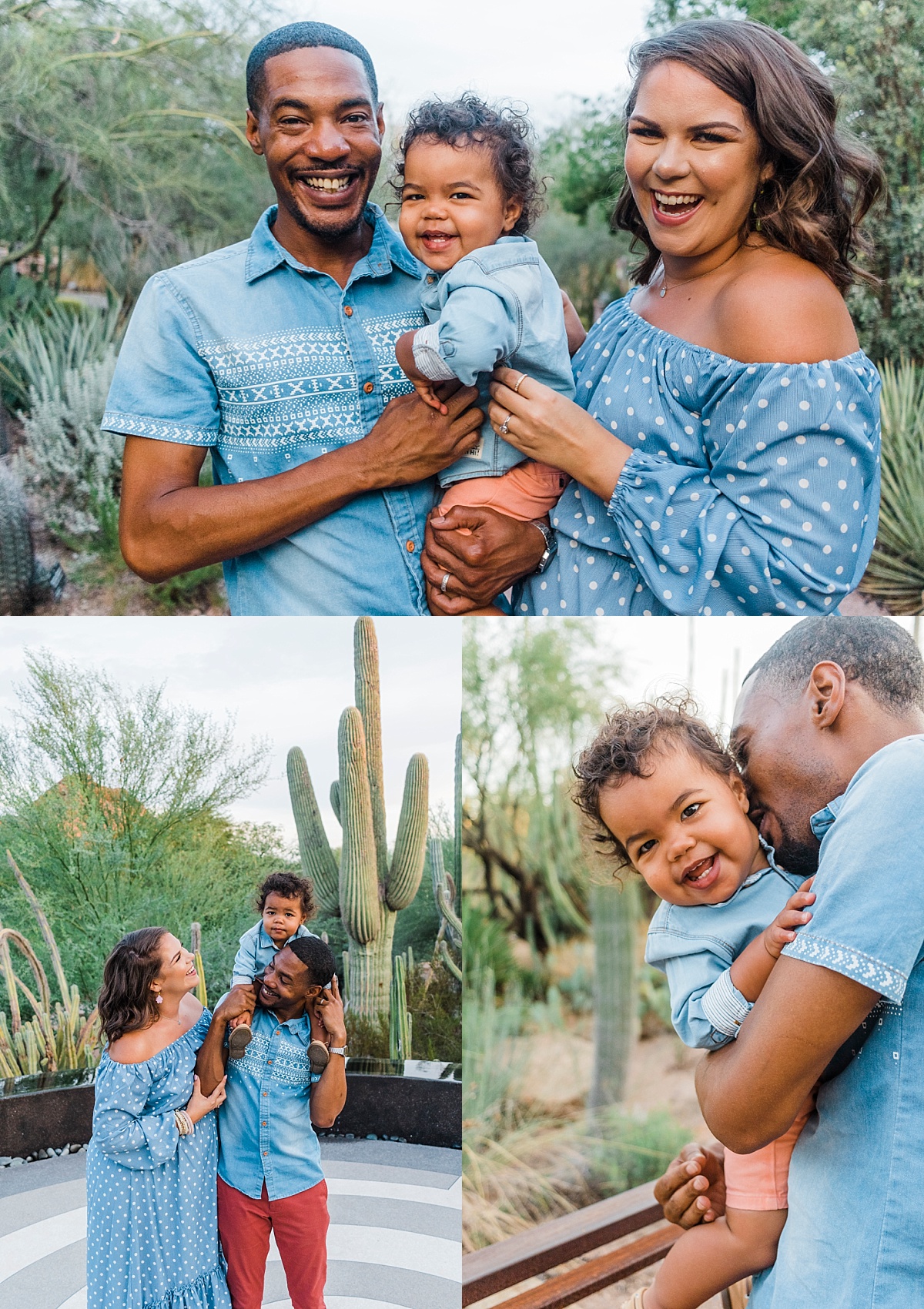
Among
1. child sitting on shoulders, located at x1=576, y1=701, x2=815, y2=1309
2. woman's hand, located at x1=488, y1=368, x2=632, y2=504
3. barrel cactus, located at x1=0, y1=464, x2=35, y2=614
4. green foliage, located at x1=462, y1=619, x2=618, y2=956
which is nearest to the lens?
child sitting on shoulders, located at x1=576, y1=701, x2=815, y2=1309

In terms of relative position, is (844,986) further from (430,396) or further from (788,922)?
(430,396)

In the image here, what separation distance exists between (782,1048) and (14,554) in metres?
6.22

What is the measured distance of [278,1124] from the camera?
195 cm

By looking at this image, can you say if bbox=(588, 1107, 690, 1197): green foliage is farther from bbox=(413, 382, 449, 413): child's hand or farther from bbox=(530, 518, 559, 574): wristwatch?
bbox=(413, 382, 449, 413): child's hand

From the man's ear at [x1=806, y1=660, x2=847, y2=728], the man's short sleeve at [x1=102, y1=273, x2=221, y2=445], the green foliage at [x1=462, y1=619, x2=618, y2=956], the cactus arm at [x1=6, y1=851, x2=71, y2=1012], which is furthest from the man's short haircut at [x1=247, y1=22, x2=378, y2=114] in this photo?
the green foliage at [x1=462, y1=619, x2=618, y2=956]

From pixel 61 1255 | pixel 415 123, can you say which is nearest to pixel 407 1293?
pixel 61 1255

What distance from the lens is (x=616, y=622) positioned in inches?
84.7

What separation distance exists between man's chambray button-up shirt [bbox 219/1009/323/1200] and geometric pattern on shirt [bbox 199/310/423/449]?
1.16 m

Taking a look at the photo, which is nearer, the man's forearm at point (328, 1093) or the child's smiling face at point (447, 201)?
the man's forearm at point (328, 1093)

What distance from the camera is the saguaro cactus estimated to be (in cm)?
204

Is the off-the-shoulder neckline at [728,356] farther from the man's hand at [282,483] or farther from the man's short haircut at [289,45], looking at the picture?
the man's short haircut at [289,45]

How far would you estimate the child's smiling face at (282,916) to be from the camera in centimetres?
201

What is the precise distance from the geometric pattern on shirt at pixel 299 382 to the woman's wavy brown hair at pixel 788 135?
680mm

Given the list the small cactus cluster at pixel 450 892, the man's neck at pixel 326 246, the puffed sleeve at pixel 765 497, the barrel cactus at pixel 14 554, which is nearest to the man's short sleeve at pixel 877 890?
the puffed sleeve at pixel 765 497
